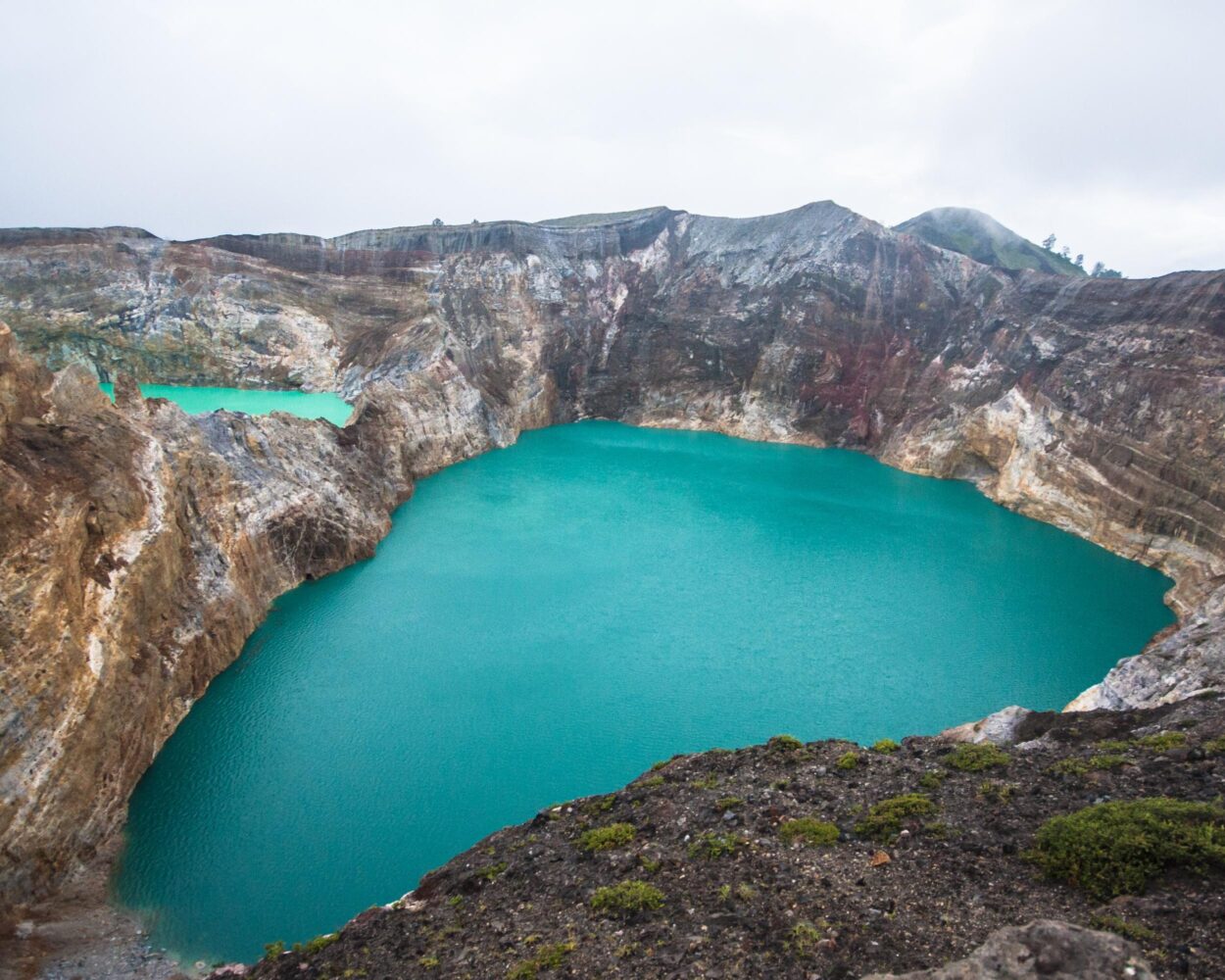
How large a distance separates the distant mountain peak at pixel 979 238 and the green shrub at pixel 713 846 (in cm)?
10434

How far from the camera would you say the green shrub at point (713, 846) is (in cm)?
1306

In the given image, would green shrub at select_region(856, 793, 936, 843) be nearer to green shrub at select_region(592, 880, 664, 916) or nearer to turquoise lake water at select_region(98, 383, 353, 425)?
green shrub at select_region(592, 880, 664, 916)

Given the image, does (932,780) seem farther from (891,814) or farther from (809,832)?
(809,832)

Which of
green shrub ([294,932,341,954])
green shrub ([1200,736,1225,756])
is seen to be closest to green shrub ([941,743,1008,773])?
green shrub ([1200,736,1225,756])

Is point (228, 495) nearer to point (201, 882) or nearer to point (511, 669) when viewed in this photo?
point (511, 669)

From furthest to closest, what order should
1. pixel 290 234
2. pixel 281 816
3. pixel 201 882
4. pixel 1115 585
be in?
pixel 290 234 < pixel 1115 585 < pixel 281 816 < pixel 201 882

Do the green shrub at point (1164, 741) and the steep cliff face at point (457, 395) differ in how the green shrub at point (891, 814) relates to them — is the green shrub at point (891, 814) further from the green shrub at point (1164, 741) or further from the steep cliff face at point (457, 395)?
the steep cliff face at point (457, 395)

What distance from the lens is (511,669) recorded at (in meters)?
28.4

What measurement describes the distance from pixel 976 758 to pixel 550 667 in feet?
55.2

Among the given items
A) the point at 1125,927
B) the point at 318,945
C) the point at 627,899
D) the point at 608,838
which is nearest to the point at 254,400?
the point at 318,945

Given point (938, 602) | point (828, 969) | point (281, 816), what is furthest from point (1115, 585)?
point (281, 816)

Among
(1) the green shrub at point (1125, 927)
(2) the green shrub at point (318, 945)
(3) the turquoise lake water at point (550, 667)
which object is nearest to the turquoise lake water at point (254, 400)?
(3) the turquoise lake water at point (550, 667)

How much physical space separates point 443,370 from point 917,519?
3898cm

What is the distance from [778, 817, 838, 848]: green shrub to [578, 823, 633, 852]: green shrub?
309 cm
